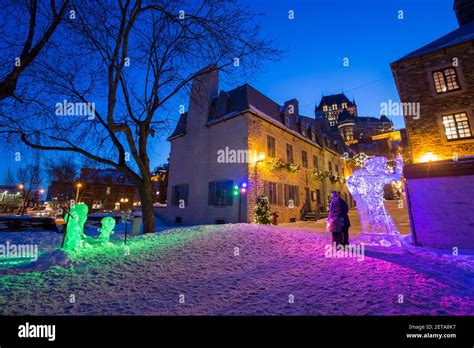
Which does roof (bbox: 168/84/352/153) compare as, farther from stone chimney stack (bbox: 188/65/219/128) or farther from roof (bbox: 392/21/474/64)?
roof (bbox: 392/21/474/64)

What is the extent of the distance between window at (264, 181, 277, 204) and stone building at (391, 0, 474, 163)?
27.8ft

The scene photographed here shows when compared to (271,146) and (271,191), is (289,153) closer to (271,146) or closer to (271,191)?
(271,146)

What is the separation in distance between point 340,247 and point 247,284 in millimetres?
4071

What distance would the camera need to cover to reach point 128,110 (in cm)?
1048

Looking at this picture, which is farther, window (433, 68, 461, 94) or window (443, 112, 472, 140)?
window (433, 68, 461, 94)

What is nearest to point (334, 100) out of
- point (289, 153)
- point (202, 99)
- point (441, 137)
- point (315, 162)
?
point (315, 162)

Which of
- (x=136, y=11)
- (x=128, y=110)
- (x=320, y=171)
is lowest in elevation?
(x=320, y=171)

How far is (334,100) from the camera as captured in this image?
110562mm

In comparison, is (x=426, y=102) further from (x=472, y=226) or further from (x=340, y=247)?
(x=340, y=247)

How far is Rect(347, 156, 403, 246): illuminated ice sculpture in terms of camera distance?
809 cm

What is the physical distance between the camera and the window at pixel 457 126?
10828mm

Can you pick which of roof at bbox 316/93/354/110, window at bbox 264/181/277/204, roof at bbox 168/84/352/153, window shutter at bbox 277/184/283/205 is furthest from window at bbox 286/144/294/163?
roof at bbox 316/93/354/110

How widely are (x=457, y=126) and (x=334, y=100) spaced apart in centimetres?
11287
